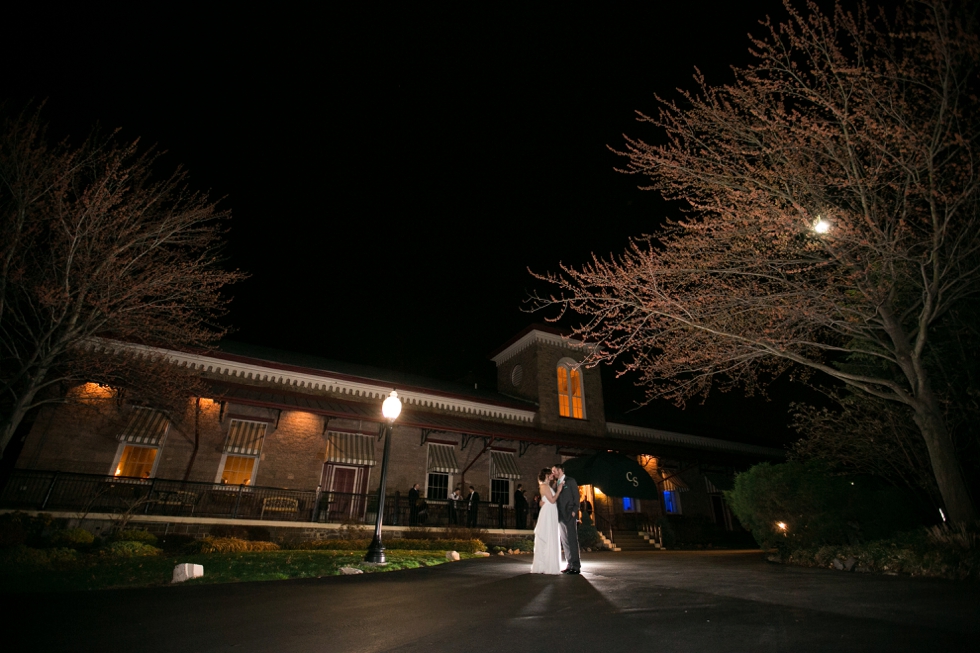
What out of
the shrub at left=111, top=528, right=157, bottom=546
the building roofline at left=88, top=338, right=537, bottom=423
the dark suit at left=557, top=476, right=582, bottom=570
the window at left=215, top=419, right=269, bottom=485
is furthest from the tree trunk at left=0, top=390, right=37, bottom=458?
the dark suit at left=557, top=476, right=582, bottom=570

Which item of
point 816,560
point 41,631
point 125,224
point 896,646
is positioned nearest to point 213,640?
point 41,631

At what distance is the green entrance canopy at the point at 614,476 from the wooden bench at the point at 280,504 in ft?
34.7

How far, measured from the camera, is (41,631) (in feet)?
13.3

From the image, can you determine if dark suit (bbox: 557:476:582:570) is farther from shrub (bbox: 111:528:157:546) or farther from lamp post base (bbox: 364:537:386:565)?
shrub (bbox: 111:528:157:546)

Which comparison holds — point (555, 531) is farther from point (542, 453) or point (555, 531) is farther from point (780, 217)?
point (542, 453)

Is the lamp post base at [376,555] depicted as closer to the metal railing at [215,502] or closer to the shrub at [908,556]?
the metal railing at [215,502]

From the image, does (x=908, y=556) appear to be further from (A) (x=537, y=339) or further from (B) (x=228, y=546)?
(A) (x=537, y=339)

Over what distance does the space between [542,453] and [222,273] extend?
50.8 feet

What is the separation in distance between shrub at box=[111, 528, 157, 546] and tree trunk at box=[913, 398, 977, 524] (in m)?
16.9

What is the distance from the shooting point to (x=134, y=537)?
11.2m

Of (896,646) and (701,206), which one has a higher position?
(701,206)

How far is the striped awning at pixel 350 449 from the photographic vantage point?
57.6ft

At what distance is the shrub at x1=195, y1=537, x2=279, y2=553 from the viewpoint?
1095 centimetres

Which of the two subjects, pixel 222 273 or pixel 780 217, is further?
pixel 222 273
